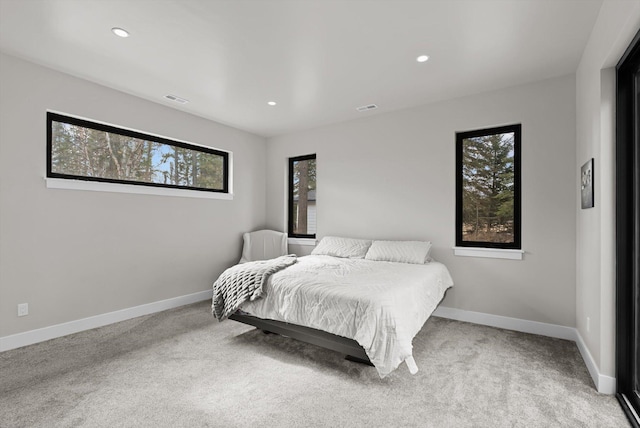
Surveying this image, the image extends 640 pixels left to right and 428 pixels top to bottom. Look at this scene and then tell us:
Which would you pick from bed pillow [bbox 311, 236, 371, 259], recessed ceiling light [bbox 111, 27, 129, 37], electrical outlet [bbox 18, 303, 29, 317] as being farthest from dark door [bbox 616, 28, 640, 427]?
electrical outlet [bbox 18, 303, 29, 317]

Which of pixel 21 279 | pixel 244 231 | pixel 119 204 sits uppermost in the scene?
pixel 119 204

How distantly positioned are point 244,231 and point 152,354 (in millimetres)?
2600

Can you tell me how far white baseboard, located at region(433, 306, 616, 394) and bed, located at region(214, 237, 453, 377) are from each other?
1.51ft

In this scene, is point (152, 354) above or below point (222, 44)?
below

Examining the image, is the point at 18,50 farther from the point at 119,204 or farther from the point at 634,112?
the point at 634,112

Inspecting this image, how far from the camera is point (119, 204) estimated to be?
3.54 metres

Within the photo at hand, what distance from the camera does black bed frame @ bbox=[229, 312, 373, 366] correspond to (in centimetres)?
227

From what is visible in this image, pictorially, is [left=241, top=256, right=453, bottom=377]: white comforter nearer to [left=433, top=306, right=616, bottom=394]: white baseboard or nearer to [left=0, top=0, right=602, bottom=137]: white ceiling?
[left=433, top=306, right=616, bottom=394]: white baseboard

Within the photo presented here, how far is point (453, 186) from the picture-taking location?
3.69 metres

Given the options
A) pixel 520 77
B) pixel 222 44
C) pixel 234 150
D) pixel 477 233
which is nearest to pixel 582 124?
pixel 520 77

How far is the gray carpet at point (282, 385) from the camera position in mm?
1815

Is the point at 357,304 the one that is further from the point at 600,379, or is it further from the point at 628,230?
the point at 628,230

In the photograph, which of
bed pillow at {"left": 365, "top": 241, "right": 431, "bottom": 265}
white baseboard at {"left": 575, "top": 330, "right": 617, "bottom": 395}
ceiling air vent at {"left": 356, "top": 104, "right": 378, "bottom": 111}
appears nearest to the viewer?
white baseboard at {"left": 575, "top": 330, "right": 617, "bottom": 395}

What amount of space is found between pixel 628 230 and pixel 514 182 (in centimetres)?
150
